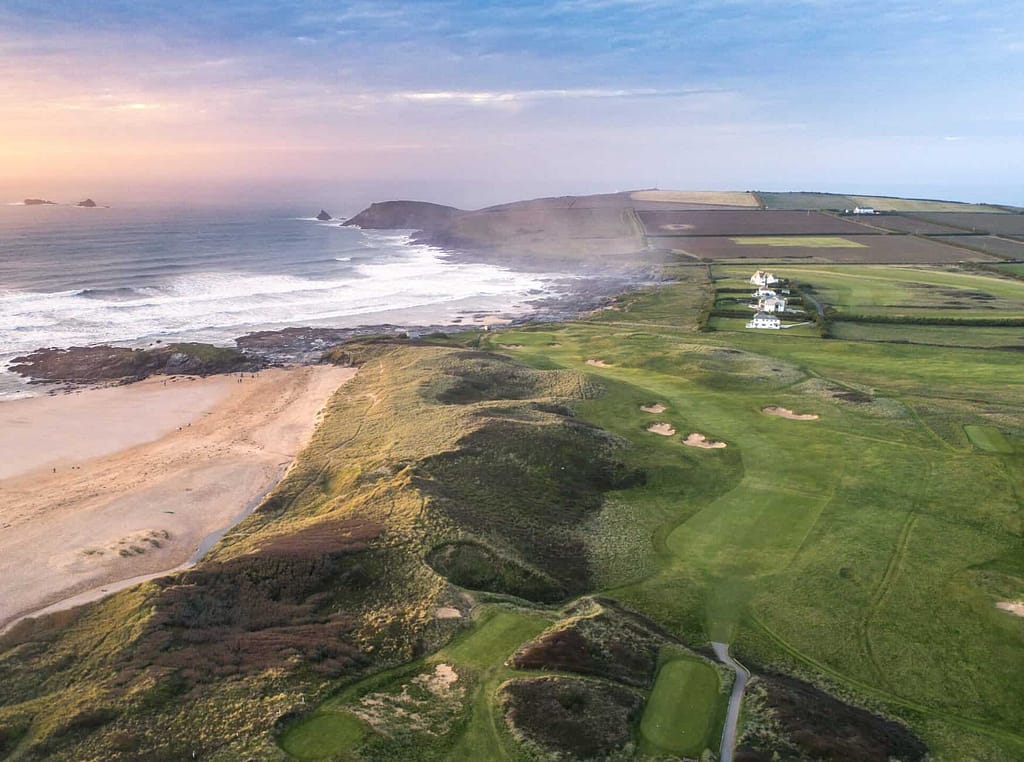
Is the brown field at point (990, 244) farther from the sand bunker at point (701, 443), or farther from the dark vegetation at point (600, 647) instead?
the dark vegetation at point (600, 647)

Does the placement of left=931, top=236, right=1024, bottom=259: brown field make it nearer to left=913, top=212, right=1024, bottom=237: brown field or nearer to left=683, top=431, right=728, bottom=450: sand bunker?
left=913, top=212, right=1024, bottom=237: brown field

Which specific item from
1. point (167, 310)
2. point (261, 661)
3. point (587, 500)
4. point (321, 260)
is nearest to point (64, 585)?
point (261, 661)

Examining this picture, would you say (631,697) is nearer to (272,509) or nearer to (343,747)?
(343,747)

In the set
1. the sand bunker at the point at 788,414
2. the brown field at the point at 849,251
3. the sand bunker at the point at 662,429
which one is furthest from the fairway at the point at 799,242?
the sand bunker at the point at 662,429

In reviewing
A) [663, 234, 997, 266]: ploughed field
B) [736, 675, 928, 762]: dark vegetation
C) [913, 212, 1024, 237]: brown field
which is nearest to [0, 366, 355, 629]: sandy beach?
[736, 675, 928, 762]: dark vegetation

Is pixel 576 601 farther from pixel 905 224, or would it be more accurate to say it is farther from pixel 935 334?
pixel 905 224

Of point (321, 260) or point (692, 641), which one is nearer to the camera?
point (692, 641)
